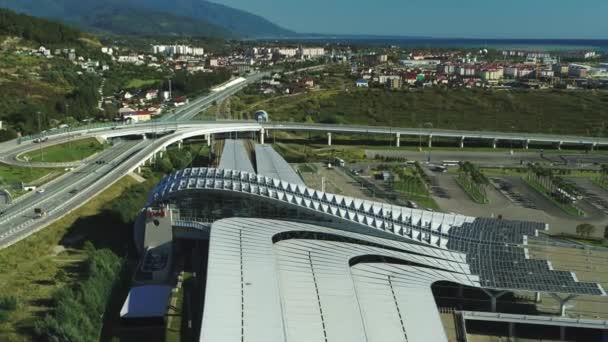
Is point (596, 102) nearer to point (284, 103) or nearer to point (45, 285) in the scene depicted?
point (284, 103)

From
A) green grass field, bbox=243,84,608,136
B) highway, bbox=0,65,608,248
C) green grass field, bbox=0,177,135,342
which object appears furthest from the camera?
green grass field, bbox=243,84,608,136

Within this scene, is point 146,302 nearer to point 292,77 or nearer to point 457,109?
point 457,109

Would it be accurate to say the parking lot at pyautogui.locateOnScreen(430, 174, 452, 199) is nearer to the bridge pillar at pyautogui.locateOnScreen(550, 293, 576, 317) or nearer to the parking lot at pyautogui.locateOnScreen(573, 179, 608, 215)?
the parking lot at pyautogui.locateOnScreen(573, 179, 608, 215)

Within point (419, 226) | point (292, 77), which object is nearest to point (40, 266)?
point (419, 226)

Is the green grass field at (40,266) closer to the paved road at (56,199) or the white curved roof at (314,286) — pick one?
the paved road at (56,199)

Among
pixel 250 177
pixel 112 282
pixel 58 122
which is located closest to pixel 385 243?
pixel 250 177

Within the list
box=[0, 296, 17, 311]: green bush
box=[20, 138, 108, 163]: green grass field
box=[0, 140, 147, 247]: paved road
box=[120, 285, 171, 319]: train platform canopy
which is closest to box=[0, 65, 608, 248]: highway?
box=[0, 140, 147, 247]: paved road
